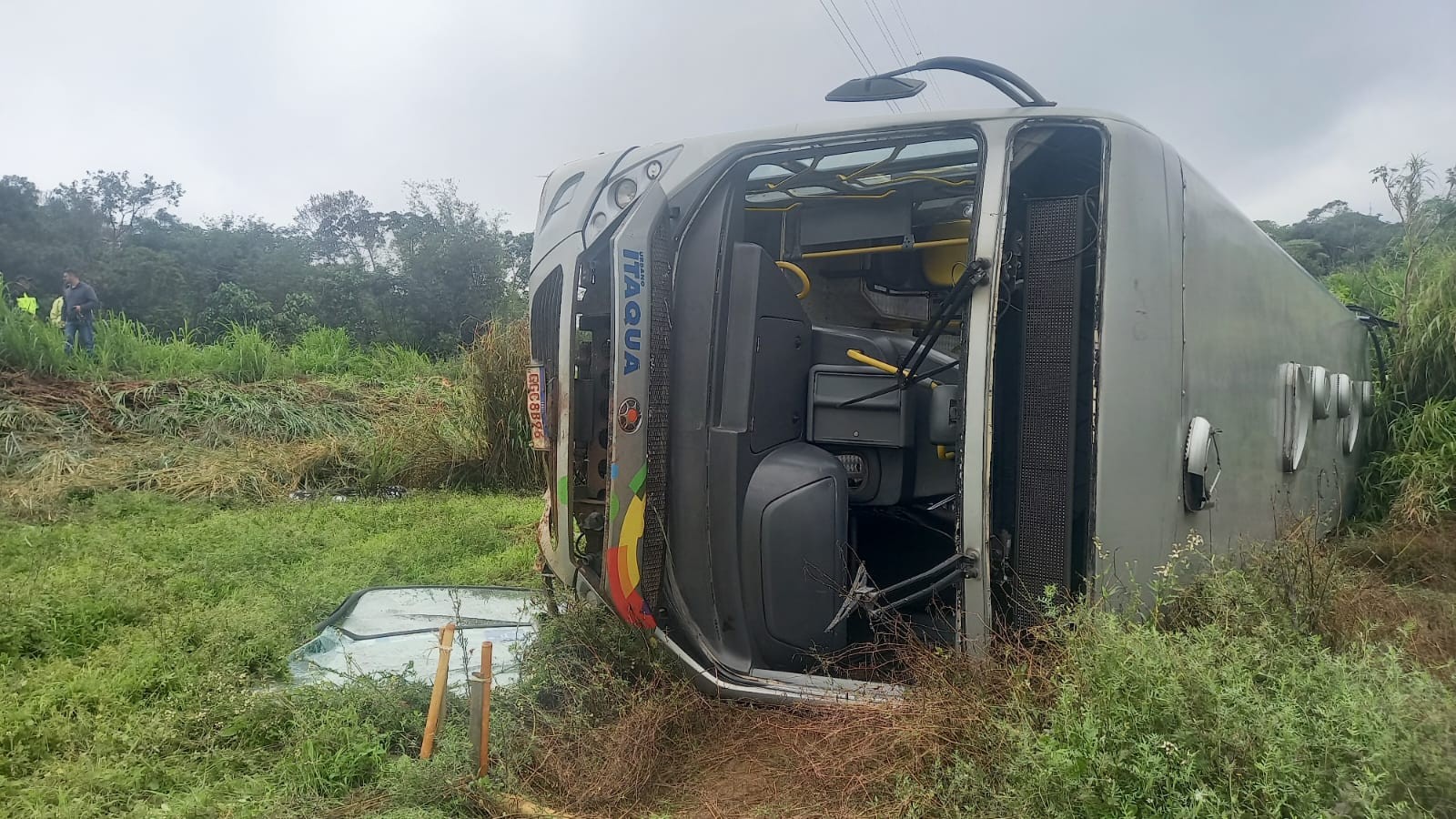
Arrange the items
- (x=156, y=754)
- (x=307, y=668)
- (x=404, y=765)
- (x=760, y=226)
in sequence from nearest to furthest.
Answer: (x=404, y=765) → (x=156, y=754) → (x=307, y=668) → (x=760, y=226)

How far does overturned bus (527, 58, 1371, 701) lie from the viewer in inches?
112

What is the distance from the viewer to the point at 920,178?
3.75 metres

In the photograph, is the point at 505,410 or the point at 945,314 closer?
the point at 945,314

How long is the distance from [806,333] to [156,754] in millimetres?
2703

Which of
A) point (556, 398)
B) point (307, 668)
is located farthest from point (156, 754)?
point (556, 398)

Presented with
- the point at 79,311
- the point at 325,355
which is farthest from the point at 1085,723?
the point at 325,355

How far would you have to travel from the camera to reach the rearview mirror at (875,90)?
131 inches

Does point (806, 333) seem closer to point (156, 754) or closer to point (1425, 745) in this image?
point (1425, 745)

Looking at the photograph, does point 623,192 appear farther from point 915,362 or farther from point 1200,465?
point 1200,465

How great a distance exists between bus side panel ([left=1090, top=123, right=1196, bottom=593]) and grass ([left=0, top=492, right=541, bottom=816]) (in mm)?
2177

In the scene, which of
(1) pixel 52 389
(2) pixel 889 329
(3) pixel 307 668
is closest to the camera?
(3) pixel 307 668

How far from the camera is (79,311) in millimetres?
10812

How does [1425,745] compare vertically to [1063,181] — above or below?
below

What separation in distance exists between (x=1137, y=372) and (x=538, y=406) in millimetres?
2107
